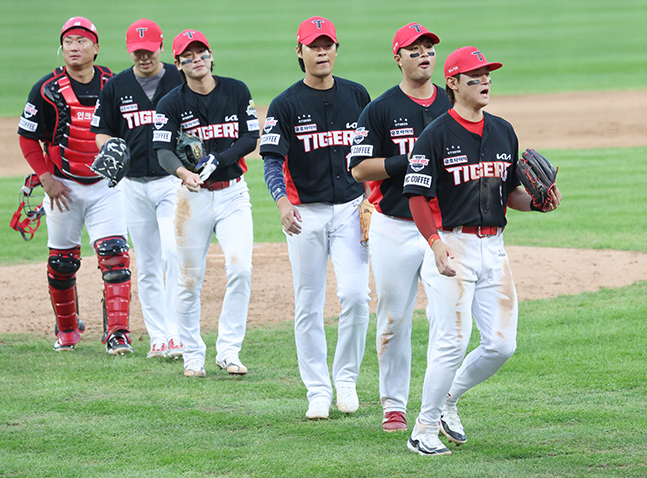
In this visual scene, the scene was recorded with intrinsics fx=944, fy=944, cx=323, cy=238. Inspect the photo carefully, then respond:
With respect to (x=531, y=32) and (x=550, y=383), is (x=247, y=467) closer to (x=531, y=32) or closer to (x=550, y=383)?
(x=550, y=383)

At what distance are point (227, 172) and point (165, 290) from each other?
55.6 inches

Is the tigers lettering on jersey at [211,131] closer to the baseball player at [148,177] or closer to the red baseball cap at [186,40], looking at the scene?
the red baseball cap at [186,40]

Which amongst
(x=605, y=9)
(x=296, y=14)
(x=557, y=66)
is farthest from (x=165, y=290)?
(x=605, y=9)

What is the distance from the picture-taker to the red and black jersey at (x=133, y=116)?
24.3ft

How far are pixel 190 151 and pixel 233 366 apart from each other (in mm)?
1574

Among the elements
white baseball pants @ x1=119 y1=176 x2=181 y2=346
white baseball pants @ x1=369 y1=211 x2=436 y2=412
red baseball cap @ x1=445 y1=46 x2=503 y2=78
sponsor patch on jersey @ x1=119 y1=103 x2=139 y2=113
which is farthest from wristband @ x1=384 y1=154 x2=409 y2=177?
sponsor patch on jersey @ x1=119 y1=103 x2=139 y2=113

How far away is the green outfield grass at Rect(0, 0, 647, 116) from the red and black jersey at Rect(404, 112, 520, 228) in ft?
81.8

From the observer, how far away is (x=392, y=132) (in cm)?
538

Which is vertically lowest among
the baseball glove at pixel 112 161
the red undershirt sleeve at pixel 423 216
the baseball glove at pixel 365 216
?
the baseball glove at pixel 365 216

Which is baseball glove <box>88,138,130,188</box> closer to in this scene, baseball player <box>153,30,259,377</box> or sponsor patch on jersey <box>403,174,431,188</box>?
baseball player <box>153,30,259,377</box>

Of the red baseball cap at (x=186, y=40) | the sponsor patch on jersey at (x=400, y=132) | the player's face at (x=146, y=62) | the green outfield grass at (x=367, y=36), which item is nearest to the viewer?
the sponsor patch on jersey at (x=400, y=132)

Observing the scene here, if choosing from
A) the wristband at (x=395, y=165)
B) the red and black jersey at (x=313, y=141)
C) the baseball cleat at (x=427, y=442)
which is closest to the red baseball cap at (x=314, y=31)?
the red and black jersey at (x=313, y=141)

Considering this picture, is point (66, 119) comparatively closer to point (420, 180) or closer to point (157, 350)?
point (157, 350)

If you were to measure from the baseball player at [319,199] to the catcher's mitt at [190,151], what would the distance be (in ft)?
3.17
